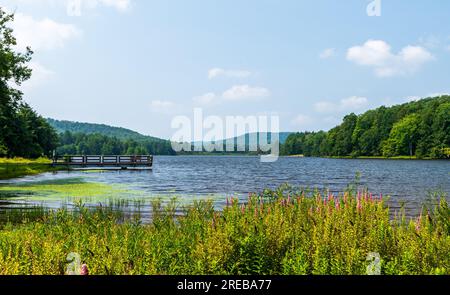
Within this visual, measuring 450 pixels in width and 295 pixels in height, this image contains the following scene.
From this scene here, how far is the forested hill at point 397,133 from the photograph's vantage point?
122 metres

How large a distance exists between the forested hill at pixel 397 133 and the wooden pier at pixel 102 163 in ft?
240

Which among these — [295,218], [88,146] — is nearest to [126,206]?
[295,218]

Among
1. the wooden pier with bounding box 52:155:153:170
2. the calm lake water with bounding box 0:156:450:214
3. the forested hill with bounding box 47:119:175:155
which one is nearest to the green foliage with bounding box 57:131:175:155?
the forested hill with bounding box 47:119:175:155

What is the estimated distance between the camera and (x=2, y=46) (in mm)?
47031

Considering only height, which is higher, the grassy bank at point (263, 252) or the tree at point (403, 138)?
the tree at point (403, 138)

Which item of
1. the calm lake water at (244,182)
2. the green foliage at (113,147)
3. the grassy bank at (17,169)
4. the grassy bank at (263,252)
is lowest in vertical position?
the calm lake water at (244,182)

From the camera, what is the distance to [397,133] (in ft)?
425

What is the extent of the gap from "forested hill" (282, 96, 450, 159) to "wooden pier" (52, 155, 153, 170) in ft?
240

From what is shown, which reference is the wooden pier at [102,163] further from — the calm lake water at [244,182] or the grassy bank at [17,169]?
the calm lake water at [244,182]

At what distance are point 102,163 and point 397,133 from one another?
3352 inches

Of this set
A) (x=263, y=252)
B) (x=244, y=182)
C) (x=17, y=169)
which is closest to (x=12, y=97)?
(x=17, y=169)

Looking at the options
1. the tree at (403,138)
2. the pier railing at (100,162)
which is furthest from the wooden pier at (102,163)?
the tree at (403,138)
